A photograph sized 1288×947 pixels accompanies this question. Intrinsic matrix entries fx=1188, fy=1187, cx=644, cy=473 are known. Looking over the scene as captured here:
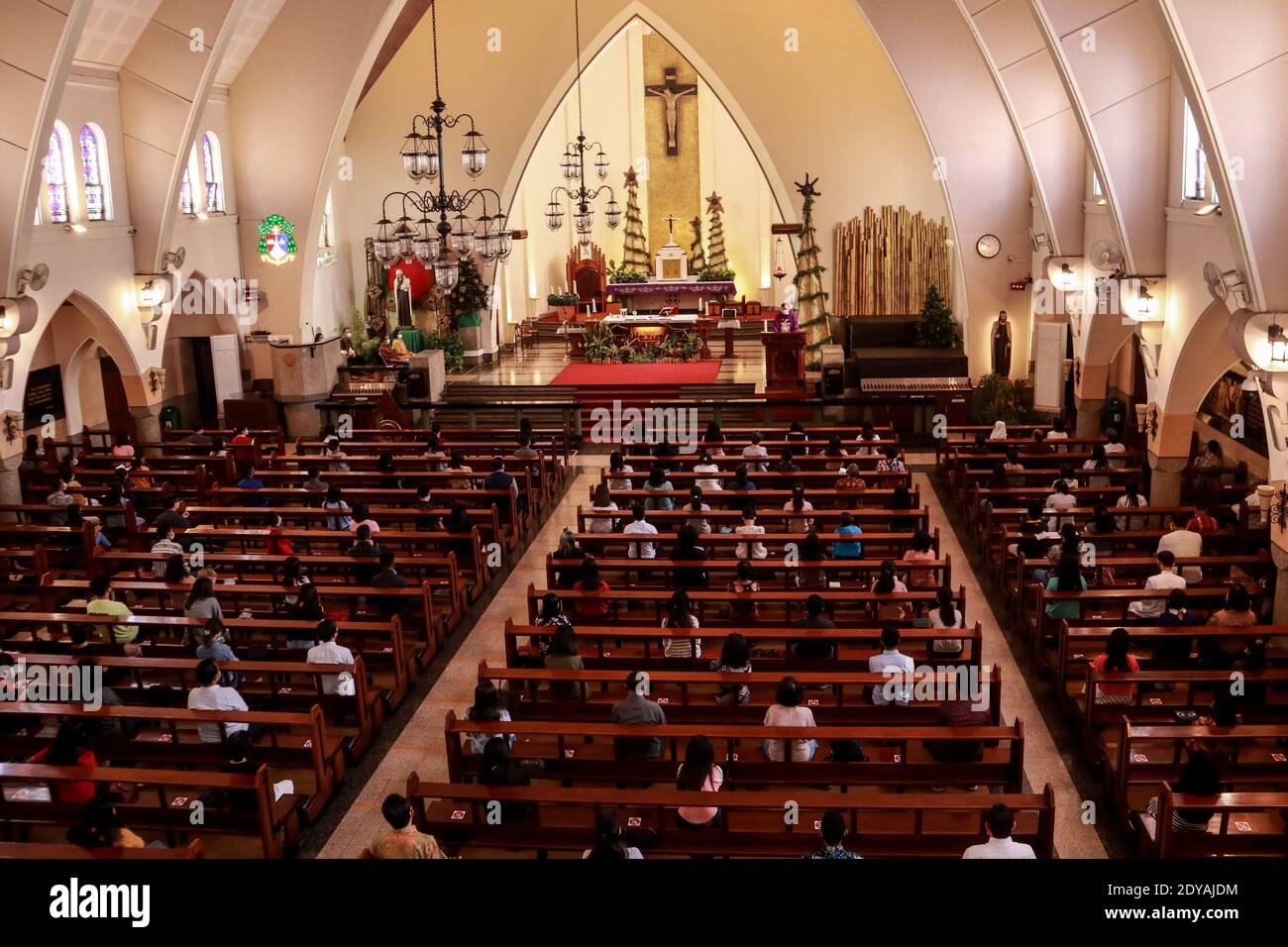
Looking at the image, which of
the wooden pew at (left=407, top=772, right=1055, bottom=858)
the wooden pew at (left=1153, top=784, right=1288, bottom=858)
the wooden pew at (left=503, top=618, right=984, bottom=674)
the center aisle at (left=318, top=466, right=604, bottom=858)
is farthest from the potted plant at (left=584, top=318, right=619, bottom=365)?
the wooden pew at (left=1153, top=784, right=1288, bottom=858)

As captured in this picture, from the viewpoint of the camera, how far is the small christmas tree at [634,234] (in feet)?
93.6

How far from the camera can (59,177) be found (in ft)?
54.4

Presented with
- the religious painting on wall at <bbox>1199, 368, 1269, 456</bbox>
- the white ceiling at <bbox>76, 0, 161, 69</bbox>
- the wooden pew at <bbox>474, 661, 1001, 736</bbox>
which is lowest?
the wooden pew at <bbox>474, 661, 1001, 736</bbox>

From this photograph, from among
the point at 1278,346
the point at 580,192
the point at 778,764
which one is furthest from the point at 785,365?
the point at 778,764

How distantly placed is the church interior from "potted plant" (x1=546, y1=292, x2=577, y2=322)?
0.97ft

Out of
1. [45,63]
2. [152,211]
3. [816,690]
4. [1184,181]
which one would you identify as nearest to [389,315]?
[152,211]

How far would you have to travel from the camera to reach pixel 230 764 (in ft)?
23.4

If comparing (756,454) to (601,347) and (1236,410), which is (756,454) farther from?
(601,347)

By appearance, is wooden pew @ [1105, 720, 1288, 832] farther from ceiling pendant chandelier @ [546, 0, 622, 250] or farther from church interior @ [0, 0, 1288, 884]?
ceiling pendant chandelier @ [546, 0, 622, 250]

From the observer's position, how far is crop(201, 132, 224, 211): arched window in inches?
787

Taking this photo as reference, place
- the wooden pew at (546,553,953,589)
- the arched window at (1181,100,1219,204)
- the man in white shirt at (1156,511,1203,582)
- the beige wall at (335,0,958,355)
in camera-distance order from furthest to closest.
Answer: the beige wall at (335,0,958,355), the arched window at (1181,100,1219,204), the man in white shirt at (1156,511,1203,582), the wooden pew at (546,553,953,589)
